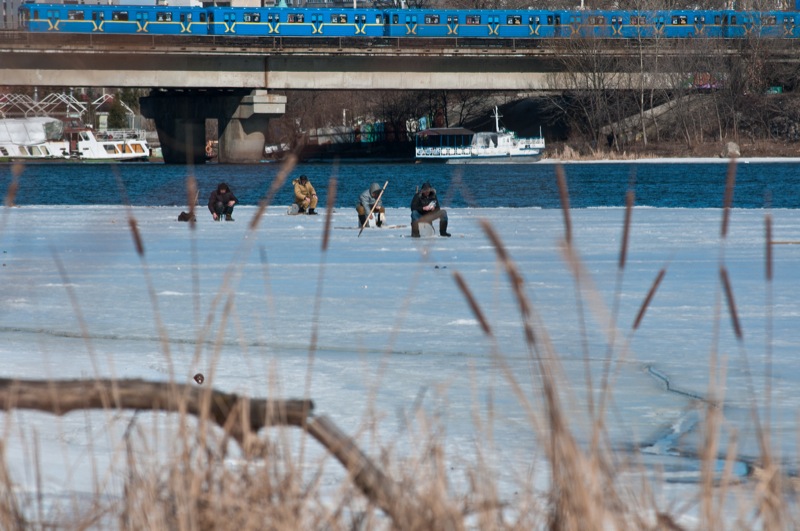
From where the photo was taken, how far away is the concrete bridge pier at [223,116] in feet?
226

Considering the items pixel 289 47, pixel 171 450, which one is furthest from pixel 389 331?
pixel 289 47

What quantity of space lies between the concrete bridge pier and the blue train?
4196mm

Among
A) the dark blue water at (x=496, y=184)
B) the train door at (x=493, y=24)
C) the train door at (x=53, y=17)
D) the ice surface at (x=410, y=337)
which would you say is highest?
the train door at (x=493, y=24)

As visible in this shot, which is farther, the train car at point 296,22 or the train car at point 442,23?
the train car at point 296,22

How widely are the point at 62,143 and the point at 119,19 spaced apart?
39660 millimetres

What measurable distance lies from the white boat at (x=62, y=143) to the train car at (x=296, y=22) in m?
29.2

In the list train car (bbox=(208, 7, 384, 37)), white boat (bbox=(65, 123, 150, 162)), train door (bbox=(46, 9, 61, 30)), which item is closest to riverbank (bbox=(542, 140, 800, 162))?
train car (bbox=(208, 7, 384, 37))

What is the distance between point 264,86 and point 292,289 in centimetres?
5429

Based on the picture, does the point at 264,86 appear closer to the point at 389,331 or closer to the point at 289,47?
the point at 289,47

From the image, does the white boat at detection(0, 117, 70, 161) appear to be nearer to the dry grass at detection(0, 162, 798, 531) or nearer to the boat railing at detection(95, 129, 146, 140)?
the boat railing at detection(95, 129, 146, 140)

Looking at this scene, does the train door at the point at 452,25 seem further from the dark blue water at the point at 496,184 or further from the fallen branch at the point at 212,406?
the fallen branch at the point at 212,406

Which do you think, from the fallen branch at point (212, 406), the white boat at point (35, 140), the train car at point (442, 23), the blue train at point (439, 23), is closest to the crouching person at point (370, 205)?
the fallen branch at point (212, 406)

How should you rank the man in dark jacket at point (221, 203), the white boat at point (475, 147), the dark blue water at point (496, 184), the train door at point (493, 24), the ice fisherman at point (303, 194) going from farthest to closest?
the white boat at point (475, 147), the train door at point (493, 24), the dark blue water at point (496, 184), the ice fisherman at point (303, 194), the man in dark jacket at point (221, 203)

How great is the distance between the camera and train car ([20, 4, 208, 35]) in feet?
203
